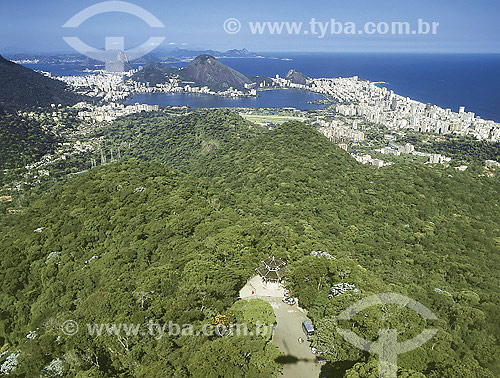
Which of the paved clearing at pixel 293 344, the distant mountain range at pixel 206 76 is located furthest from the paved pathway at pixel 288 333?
the distant mountain range at pixel 206 76

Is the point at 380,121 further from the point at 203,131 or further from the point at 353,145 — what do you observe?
the point at 203,131

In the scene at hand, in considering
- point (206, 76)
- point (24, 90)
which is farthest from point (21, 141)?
point (206, 76)

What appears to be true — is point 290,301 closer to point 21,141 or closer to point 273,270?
point 273,270

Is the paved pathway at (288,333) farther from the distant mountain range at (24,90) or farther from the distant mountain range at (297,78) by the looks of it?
the distant mountain range at (297,78)

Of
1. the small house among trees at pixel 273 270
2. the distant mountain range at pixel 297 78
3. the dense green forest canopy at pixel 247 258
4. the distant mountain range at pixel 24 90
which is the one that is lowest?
the dense green forest canopy at pixel 247 258

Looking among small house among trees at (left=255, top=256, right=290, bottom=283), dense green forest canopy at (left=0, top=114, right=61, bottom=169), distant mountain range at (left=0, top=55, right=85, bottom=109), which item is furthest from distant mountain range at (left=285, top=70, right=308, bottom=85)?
→ small house among trees at (left=255, top=256, right=290, bottom=283)

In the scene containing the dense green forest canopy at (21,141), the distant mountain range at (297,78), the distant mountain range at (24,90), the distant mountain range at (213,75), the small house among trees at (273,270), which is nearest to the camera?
the small house among trees at (273,270)
